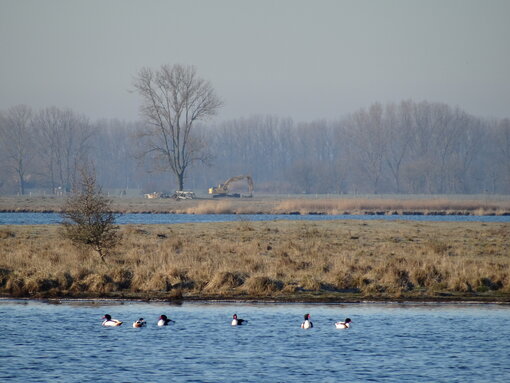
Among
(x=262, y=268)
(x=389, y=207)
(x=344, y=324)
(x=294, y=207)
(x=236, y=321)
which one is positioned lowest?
(x=344, y=324)

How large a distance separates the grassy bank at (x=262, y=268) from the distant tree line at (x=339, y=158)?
88787 mm

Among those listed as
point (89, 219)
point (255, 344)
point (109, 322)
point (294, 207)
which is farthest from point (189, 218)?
point (255, 344)

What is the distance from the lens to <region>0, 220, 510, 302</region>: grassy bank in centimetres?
2814

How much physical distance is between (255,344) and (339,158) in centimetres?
15053

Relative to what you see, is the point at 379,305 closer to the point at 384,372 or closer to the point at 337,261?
the point at 337,261

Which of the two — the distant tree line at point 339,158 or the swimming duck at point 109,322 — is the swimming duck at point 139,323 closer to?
the swimming duck at point 109,322

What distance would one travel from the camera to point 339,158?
169875 millimetres

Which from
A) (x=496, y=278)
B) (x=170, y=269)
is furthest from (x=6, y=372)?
(x=496, y=278)

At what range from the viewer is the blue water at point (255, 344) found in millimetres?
17672

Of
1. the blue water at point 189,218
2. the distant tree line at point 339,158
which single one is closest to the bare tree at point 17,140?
the distant tree line at point 339,158

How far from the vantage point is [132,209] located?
85.7m

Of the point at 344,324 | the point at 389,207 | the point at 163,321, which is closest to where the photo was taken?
the point at 344,324

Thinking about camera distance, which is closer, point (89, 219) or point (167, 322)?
point (167, 322)

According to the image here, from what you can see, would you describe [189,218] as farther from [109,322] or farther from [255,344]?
[255,344]
